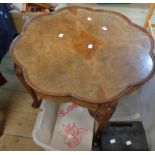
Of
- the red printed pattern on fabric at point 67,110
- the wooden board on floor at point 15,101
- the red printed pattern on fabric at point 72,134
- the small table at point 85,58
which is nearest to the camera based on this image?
the small table at point 85,58

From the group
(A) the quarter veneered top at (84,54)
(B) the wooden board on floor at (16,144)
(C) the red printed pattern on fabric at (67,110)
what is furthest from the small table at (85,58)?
(B) the wooden board on floor at (16,144)

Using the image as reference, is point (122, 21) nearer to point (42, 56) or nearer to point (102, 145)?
point (42, 56)

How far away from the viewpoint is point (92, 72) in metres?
0.95

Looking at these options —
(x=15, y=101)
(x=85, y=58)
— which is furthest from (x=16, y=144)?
(x=85, y=58)

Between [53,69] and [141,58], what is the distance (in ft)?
1.50

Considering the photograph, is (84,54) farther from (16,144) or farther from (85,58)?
(16,144)

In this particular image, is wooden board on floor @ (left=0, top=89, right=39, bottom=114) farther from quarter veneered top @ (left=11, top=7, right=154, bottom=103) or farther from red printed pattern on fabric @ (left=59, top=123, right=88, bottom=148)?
quarter veneered top @ (left=11, top=7, right=154, bottom=103)

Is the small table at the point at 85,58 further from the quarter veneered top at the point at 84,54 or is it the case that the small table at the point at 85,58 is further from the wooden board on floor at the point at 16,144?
the wooden board on floor at the point at 16,144

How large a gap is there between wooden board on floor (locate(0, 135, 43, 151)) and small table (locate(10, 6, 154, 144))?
0.47 metres

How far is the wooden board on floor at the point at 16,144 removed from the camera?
1315 mm

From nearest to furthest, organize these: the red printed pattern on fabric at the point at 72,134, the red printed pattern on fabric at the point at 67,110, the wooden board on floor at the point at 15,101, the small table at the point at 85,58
Result: 1. the small table at the point at 85,58
2. the red printed pattern on fabric at the point at 72,134
3. the red printed pattern on fabric at the point at 67,110
4. the wooden board on floor at the point at 15,101

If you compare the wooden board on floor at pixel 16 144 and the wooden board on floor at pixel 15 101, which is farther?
the wooden board on floor at pixel 15 101

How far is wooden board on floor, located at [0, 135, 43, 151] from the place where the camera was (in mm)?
1315
